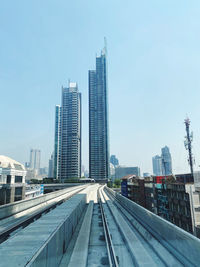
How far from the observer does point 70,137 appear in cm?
16938

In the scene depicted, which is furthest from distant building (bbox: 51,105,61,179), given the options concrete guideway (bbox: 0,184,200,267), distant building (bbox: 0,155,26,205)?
concrete guideway (bbox: 0,184,200,267)

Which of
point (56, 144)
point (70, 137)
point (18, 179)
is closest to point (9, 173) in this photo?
point (18, 179)

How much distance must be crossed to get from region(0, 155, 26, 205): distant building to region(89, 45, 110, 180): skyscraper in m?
117

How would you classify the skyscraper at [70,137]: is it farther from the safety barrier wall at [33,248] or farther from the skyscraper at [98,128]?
the safety barrier wall at [33,248]

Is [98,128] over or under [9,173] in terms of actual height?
over

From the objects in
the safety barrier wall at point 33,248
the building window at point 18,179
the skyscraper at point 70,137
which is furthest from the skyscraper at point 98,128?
the safety barrier wall at point 33,248

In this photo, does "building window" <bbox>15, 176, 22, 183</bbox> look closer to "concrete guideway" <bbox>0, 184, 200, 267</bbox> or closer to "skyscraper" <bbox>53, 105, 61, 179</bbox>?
"concrete guideway" <bbox>0, 184, 200, 267</bbox>

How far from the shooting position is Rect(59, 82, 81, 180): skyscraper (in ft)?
529

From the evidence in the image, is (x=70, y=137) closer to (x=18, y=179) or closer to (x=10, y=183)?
(x=18, y=179)

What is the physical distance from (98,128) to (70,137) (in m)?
31.5

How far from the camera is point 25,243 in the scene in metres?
6.58

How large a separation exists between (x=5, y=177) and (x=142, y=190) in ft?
125

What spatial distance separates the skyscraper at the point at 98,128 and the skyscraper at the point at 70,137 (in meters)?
14.7

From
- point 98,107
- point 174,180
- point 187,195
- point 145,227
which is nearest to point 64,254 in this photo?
point 145,227
